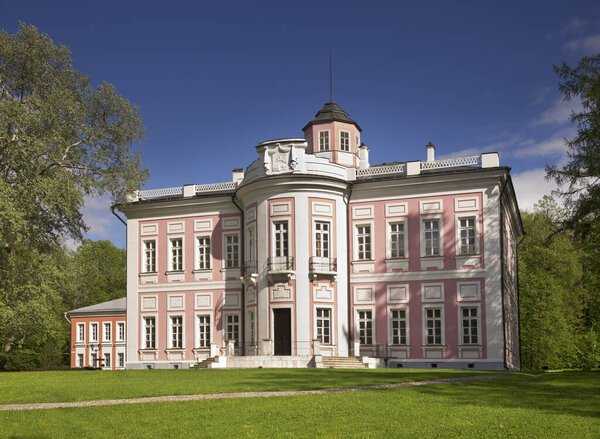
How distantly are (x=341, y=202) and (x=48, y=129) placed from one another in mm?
12080

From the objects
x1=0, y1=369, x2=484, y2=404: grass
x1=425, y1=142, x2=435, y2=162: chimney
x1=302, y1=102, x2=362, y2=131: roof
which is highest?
x1=302, y1=102, x2=362, y2=131: roof

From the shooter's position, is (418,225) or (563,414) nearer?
(563,414)

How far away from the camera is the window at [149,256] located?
32.7m

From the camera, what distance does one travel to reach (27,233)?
70.4 ft

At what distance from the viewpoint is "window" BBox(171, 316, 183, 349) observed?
31531mm

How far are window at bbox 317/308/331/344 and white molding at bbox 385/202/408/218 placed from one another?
4.93 metres

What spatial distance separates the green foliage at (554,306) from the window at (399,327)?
56.1ft

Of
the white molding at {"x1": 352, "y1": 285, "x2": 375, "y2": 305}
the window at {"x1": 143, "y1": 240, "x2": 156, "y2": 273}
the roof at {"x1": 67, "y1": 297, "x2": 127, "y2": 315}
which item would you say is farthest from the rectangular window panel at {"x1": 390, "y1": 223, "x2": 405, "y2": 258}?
the roof at {"x1": 67, "y1": 297, "x2": 127, "y2": 315}

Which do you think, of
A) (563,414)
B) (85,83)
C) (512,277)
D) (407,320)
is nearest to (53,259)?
(85,83)

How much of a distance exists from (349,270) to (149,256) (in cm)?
1015

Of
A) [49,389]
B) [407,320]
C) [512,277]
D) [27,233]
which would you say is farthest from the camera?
[512,277]

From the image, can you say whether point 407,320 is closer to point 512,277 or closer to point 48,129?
point 512,277

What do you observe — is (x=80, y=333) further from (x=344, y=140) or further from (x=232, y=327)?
(x=344, y=140)

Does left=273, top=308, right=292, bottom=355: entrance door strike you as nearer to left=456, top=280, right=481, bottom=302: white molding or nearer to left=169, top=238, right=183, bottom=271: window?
left=169, top=238, right=183, bottom=271: window
